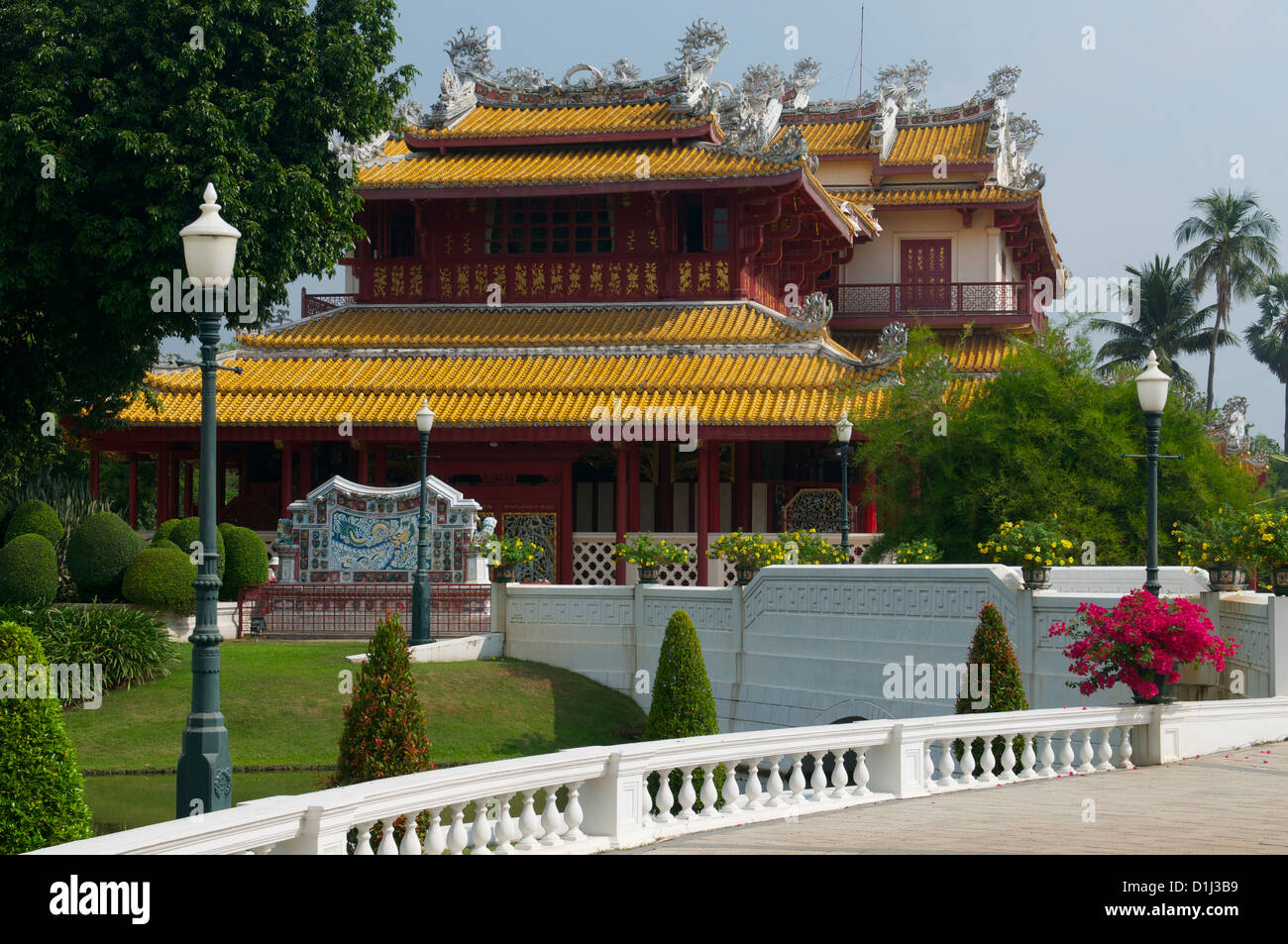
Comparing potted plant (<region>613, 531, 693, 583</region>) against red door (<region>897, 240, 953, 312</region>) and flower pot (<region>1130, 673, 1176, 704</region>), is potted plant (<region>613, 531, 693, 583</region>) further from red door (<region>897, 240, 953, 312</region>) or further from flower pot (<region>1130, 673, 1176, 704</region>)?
red door (<region>897, 240, 953, 312</region>)

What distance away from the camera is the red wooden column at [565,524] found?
32.2 m

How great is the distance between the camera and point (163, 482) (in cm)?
3462

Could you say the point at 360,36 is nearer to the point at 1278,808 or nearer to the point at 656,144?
the point at 656,144

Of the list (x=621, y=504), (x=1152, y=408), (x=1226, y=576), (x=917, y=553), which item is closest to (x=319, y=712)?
(x=621, y=504)

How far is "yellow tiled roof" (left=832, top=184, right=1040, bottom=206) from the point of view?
1559 inches

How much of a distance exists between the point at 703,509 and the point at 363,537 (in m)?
7.13

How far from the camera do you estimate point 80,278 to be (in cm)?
2523

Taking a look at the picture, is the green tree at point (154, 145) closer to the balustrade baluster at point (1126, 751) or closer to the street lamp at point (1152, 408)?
the street lamp at point (1152, 408)

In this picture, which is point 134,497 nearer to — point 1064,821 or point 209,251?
point 209,251

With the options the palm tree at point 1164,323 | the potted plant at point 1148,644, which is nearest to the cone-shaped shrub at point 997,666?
the potted plant at point 1148,644

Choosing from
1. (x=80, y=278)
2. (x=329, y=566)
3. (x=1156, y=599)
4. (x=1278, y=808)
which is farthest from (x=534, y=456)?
(x=1278, y=808)

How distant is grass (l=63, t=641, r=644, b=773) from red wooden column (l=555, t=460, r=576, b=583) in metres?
5.08
